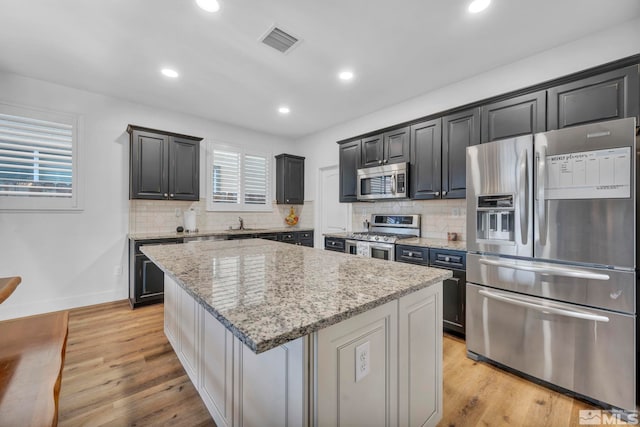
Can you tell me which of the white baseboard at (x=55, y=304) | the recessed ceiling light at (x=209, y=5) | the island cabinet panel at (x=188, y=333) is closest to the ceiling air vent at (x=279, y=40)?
the recessed ceiling light at (x=209, y=5)

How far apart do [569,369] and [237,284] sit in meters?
A: 2.27

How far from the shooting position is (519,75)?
2770 millimetres

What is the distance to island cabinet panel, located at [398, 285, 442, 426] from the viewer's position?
1.23 m

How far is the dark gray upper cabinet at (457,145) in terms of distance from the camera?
278 cm

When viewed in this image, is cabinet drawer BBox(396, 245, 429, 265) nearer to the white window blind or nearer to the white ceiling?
the white ceiling

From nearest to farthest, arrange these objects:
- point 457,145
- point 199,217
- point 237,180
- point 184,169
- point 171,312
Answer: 1. point 171,312
2. point 457,145
3. point 184,169
4. point 199,217
5. point 237,180

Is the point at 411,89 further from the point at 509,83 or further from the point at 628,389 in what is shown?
the point at 628,389

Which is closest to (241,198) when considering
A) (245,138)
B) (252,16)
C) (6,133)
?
(245,138)

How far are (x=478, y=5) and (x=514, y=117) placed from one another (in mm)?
1020

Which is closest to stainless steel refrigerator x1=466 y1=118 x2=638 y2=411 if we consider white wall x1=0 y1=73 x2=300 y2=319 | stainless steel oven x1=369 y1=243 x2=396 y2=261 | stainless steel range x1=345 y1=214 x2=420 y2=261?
stainless steel oven x1=369 y1=243 x2=396 y2=261

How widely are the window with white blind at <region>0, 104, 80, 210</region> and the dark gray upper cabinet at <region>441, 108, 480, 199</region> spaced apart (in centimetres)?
452

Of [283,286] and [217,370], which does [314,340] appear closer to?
[283,286]

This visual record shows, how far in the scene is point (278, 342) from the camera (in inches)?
27.7

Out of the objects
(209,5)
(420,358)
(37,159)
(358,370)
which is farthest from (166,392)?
(37,159)
